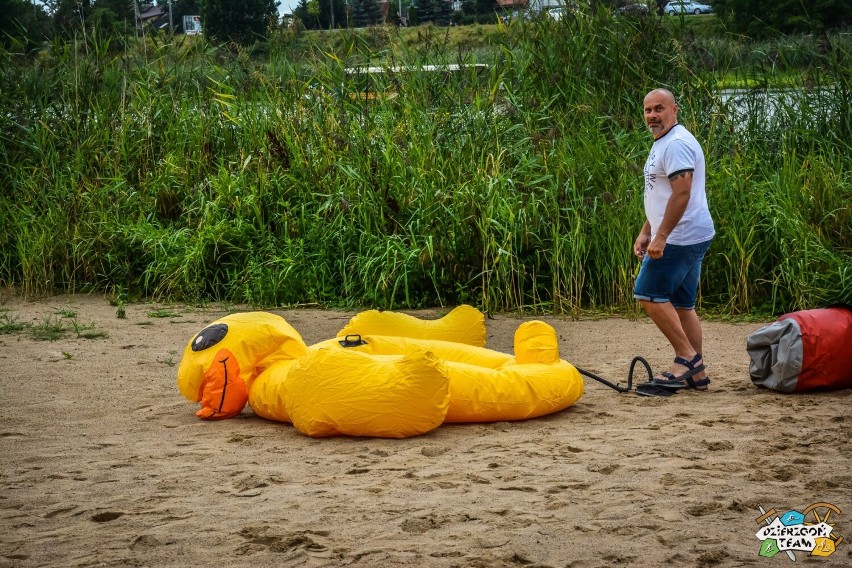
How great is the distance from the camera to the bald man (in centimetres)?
560

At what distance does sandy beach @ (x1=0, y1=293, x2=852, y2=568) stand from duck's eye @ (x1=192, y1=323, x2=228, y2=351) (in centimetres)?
42

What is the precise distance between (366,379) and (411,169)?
4.67m

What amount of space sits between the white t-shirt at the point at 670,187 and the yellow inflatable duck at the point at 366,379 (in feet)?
3.30

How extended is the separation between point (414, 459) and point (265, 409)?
3.40ft

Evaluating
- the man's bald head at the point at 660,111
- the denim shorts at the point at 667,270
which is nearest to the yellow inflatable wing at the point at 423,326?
the denim shorts at the point at 667,270

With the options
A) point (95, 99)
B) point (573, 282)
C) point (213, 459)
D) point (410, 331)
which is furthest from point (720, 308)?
point (95, 99)

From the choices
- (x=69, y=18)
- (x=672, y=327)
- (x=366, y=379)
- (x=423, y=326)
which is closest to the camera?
(x=366, y=379)

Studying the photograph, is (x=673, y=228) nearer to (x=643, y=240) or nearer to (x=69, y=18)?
(x=643, y=240)

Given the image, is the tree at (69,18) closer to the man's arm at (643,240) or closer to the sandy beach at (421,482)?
the sandy beach at (421,482)

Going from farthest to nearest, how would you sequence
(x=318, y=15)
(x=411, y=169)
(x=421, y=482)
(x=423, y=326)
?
(x=318, y=15) < (x=411, y=169) < (x=423, y=326) < (x=421, y=482)

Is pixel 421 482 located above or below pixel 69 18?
below

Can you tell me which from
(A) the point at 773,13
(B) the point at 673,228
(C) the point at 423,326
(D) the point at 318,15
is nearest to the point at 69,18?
(D) the point at 318,15

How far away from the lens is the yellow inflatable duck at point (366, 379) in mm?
4828

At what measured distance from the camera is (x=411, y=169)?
9.26 m
